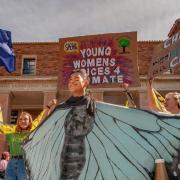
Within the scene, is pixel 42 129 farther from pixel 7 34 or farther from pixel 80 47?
pixel 7 34

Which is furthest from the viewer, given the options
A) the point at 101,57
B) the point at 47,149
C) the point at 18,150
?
the point at 101,57

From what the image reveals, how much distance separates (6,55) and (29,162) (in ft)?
21.1

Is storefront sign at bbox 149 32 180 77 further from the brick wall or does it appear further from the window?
the window

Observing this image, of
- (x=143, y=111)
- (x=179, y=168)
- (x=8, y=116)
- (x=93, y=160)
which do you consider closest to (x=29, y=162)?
(x=93, y=160)

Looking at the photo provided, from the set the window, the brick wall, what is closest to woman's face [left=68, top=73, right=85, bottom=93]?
the brick wall

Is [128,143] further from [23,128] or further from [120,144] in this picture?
[23,128]

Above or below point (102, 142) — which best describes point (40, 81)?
above

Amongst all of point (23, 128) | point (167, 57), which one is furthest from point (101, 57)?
point (23, 128)

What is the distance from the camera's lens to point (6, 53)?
31.1 ft

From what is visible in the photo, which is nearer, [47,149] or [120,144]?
[120,144]

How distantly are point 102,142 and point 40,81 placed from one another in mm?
20596

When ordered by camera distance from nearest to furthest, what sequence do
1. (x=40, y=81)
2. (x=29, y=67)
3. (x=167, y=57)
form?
(x=167, y=57), (x=40, y=81), (x=29, y=67)

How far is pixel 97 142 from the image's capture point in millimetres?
2898

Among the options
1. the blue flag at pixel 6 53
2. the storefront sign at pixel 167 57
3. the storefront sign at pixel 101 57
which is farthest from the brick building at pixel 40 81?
the storefront sign at pixel 167 57
